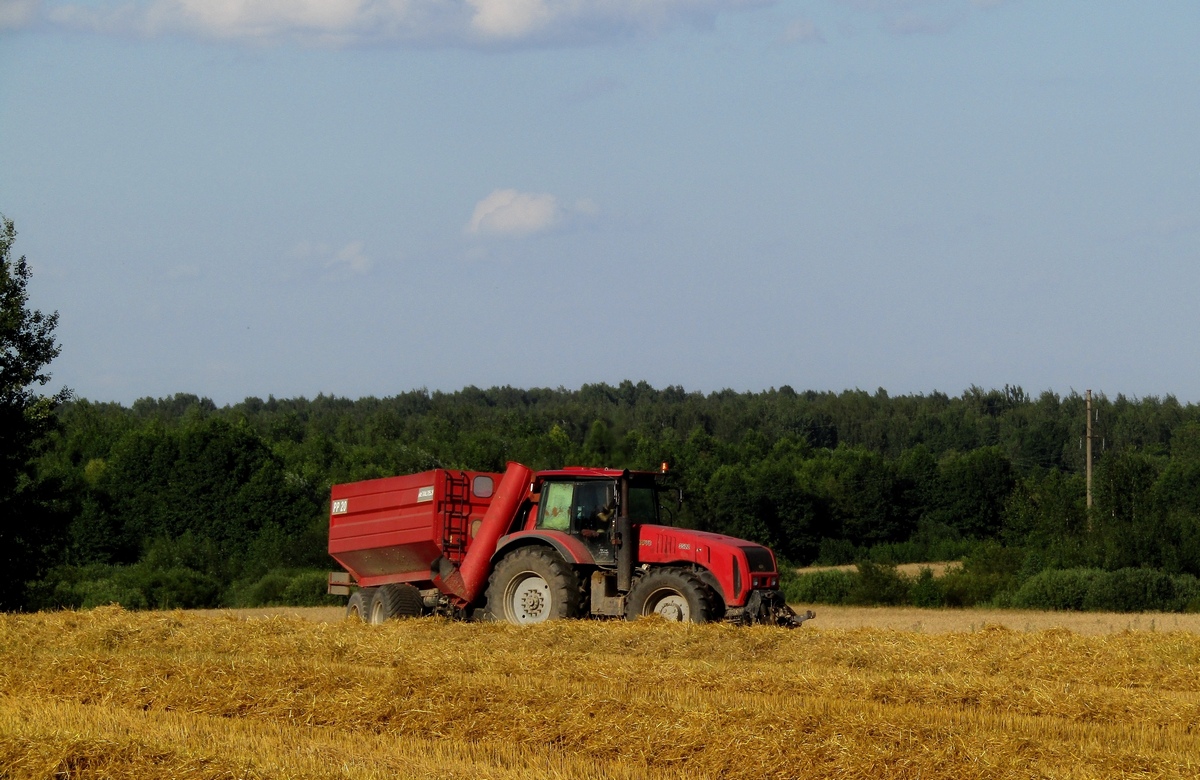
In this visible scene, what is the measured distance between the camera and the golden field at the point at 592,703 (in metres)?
7.33

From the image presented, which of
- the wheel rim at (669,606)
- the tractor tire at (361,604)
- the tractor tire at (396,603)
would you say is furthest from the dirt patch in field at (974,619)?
the wheel rim at (669,606)

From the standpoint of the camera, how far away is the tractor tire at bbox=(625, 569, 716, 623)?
14.2 m

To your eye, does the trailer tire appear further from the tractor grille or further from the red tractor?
the tractor grille

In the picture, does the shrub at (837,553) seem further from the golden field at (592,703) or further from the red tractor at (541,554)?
the golden field at (592,703)

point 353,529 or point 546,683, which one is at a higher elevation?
point 353,529

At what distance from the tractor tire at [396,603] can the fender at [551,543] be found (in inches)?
46.8

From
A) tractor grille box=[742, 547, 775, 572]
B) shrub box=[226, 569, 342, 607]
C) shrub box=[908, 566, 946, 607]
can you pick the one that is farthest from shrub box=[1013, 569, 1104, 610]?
shrub box=[226, 569, 342, 607]

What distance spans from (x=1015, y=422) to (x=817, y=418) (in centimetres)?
1478

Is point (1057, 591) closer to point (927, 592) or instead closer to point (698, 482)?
point (927, 592)

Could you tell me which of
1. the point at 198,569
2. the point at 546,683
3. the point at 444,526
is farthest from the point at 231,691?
the point at 198,569

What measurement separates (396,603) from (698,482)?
4108cm

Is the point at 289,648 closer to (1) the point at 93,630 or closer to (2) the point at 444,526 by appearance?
(1) the point at 93,630

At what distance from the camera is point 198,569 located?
43.0 meters

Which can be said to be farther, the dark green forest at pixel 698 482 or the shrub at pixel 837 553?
the shrub at pixel 837 553
